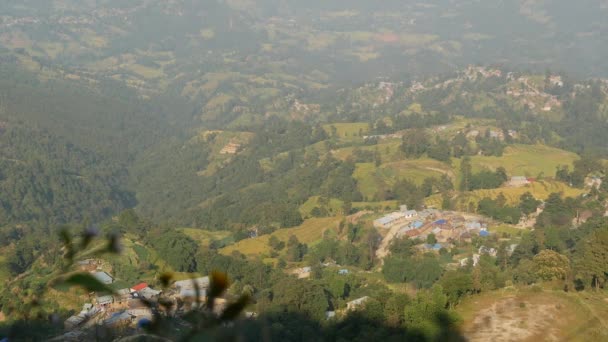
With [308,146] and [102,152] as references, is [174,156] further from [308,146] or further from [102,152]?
[308,146]

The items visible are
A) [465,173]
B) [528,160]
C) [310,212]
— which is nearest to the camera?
[310,212]

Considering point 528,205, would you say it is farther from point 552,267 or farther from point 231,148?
point 231,148

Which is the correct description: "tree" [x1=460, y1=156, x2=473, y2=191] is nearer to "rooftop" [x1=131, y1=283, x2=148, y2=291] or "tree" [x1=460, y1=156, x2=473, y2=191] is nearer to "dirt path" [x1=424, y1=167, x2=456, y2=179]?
"dirt path" [x1=424, y1=167, x2=456, y2=179]

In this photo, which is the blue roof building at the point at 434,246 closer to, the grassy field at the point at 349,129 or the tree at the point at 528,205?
the tree at the point at 528,205

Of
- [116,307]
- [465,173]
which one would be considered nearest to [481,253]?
[465,173]

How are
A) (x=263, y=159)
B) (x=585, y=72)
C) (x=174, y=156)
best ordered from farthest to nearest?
(x=585, y=72)
(x=174, y=156)
(x=263, y=159)

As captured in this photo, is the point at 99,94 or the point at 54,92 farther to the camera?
the point at 99,94

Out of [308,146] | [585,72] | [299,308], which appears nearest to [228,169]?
[308,146]
